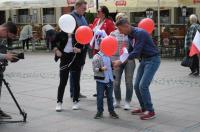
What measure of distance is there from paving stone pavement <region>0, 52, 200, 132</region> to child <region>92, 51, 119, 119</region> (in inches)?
6.7

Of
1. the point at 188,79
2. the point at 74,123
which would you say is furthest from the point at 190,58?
the point at 74,123

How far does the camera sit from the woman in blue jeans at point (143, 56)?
285 inches

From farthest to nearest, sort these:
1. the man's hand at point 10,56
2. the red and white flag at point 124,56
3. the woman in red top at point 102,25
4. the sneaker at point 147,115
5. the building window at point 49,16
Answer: the building window at point 49,16
the woman in red top at point 102,25
the sneaker at point 147,115
the red and white flag at point 124,56
the man's hand at point 10,56

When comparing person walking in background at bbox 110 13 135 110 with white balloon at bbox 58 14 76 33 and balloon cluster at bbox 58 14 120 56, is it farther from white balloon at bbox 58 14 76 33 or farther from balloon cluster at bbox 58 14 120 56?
white balloon at bbox 58 14 76 33

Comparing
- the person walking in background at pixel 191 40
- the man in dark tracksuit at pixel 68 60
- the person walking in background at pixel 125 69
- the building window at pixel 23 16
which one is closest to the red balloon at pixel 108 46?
the person walking in background at pixel 125 69

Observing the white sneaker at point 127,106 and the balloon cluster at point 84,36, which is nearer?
the balloon cluster at point 84,36

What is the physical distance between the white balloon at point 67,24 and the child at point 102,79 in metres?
0.71

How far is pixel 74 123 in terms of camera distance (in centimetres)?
726

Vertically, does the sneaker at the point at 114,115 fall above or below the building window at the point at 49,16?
below

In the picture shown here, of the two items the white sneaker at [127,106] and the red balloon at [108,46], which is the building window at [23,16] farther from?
the red balloon at [108,46]

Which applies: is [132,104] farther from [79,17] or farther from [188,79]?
[188,79]

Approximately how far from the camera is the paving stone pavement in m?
6.99

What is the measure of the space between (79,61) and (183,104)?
7.05ft

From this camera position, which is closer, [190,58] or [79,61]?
[79,61]
